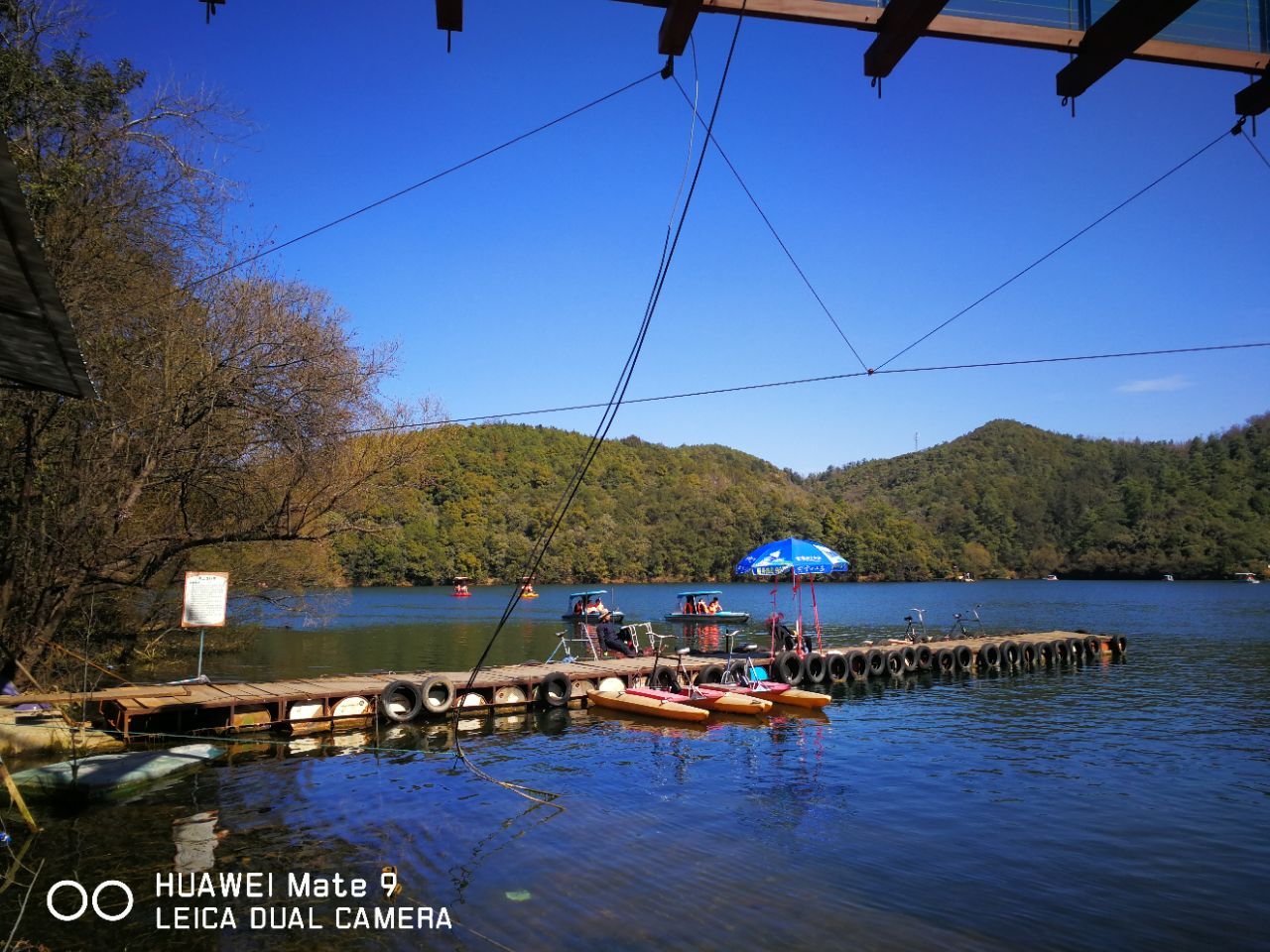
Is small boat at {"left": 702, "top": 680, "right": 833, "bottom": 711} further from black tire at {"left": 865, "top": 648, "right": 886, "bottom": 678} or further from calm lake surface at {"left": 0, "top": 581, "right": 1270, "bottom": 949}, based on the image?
black tire at {"left": 865, "top": 648, "right": 886, "bottom": 678}

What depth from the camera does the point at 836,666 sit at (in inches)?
1159

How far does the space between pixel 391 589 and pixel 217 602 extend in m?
104

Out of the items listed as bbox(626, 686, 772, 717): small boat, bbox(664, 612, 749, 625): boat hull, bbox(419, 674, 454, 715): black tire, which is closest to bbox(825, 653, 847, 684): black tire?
bbox(626, 686, 772, 717): small boat

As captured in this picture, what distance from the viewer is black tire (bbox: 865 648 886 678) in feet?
100

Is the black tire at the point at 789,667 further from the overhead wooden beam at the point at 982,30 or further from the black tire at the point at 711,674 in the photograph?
the overhead wooden beam at the point at 982,30

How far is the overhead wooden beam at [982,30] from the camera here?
5.89 meters

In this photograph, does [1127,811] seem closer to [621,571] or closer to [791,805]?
[791,805]

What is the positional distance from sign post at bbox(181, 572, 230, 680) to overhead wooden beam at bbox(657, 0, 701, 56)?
52.8 ft

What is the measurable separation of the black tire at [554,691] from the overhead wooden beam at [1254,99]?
63.7ft

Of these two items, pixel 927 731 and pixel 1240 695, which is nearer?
pixel 927 731

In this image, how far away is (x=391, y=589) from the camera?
11862 cm

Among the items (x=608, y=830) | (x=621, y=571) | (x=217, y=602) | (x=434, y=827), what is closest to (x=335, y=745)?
(x=217, y=602)

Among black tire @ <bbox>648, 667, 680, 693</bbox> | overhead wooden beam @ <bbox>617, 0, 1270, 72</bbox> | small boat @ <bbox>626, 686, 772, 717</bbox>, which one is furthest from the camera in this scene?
black tire @ <bbox>648, 667, 680, 693</bbox>

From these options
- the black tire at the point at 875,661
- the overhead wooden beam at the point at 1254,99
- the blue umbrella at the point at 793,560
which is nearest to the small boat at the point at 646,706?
the blue umbrella at the point at 793,560
